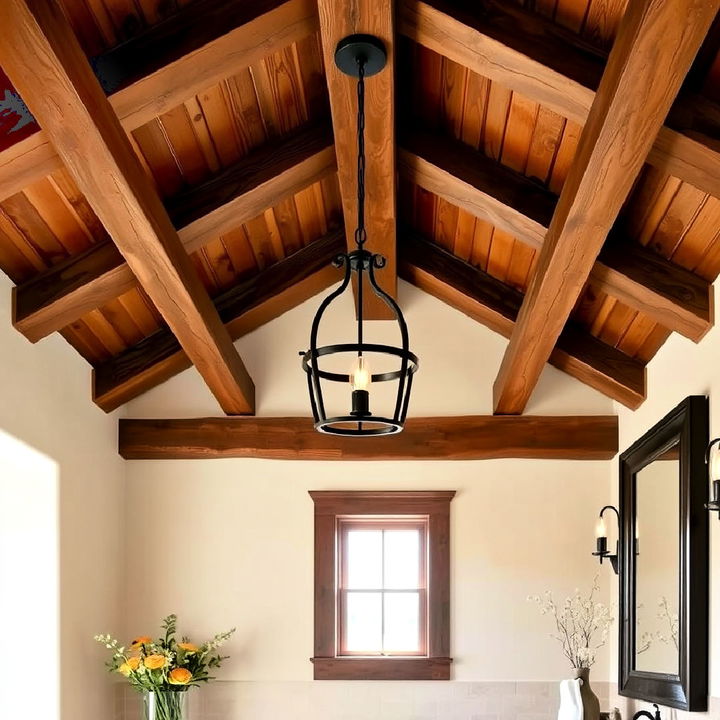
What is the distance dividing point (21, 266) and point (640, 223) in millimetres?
2583

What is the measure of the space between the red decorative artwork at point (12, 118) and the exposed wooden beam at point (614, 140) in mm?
1806

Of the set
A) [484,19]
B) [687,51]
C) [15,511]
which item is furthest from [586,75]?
[15,511]

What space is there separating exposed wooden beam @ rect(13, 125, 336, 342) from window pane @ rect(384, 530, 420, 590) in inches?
91.6

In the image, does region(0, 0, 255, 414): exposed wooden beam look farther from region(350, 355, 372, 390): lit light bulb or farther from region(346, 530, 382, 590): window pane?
region(346, 530, 382, 590): window pane

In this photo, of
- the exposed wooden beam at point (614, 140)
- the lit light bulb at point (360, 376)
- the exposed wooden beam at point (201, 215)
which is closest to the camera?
the exposed wooden beam at point (614, 140)

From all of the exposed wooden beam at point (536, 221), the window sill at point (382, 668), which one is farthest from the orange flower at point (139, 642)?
the exposed wooden beam at point (536, 221)

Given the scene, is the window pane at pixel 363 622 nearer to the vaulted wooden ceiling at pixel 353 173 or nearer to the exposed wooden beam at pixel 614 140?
the vaulted wooden ceiling at pixel 353 173

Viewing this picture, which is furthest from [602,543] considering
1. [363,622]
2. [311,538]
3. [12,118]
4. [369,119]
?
[12,118]

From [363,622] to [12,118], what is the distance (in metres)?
3.67

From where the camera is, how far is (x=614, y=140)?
3146 millimetres

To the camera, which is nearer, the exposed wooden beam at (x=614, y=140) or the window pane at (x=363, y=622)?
the exposed wooden beam at (x=614, y=140)

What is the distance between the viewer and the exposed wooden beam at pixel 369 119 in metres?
3.12

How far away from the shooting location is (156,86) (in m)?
3.50

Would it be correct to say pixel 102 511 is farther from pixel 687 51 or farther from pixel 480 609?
pixel 687 51
